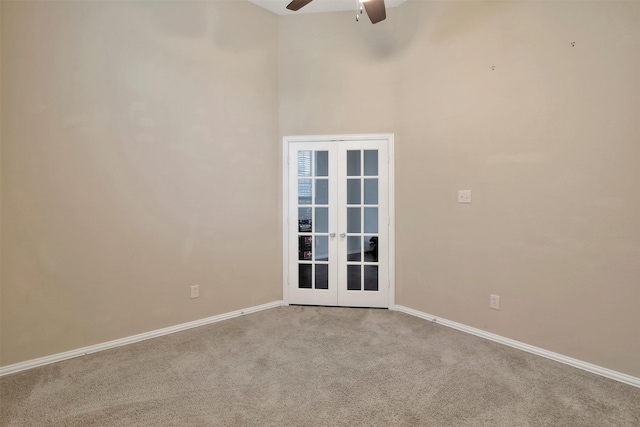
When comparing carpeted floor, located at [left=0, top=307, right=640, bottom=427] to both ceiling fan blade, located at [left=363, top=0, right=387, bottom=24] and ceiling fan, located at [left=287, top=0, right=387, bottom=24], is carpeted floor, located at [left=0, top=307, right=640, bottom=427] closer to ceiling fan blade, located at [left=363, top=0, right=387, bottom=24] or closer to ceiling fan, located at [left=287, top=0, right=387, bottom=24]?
ceiling fan, located at [left=287, top=0, right=387, bottom=24]

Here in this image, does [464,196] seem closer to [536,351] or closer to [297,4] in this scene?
[536,351]

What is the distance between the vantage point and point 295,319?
345cm

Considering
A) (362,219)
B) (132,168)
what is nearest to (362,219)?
(362,219)

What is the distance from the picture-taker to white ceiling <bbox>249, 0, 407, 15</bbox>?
11.8ft

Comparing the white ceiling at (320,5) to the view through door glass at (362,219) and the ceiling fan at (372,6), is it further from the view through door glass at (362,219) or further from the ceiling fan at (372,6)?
the view through door glass at (362,219)

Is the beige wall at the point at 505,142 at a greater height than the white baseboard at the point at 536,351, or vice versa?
the beige wall at the point at 505,142

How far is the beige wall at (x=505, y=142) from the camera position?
91.5 inches

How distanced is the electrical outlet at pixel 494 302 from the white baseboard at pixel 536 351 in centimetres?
25

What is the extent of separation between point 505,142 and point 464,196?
1.94 feet

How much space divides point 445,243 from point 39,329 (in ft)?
11.8

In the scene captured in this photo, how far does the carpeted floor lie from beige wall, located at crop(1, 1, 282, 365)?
456 mm

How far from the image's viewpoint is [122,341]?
2.88m

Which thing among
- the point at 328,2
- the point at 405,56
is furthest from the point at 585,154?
the point at 328,2

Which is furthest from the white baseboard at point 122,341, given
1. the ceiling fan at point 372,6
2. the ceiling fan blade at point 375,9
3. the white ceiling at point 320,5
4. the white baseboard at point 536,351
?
the white ceiling at point 320,5
